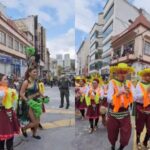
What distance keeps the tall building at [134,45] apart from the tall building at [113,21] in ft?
0.21

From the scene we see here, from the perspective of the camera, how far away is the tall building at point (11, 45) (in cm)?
316

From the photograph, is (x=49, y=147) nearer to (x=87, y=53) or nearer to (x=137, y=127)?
(x=137, y=127)

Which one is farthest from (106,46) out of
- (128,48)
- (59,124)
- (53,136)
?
(59,124)

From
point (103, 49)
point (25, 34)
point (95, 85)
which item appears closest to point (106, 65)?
point (103, 49)

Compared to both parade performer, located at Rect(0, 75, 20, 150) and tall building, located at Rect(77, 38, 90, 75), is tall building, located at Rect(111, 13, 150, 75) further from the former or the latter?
parade performer, located at Rect(0, 75, 20, 150)

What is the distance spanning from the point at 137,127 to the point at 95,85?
2.53 ft

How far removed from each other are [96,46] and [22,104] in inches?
48.8

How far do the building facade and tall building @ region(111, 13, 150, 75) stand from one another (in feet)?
1.02

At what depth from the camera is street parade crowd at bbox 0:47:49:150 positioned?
312 cm

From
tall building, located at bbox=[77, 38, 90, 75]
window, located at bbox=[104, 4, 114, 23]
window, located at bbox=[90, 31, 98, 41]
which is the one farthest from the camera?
window, located at bbox=[104, 4, 114, 23]

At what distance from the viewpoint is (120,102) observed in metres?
3.05

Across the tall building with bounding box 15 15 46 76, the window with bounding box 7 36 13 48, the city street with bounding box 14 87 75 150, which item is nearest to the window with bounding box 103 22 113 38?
the tall building with bounding box 15 15 46 76

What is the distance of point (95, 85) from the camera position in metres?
4.04

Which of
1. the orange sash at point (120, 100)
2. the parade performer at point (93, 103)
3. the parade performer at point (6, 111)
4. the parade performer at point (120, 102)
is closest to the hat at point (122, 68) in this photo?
the parade performer at point (120, 102)
